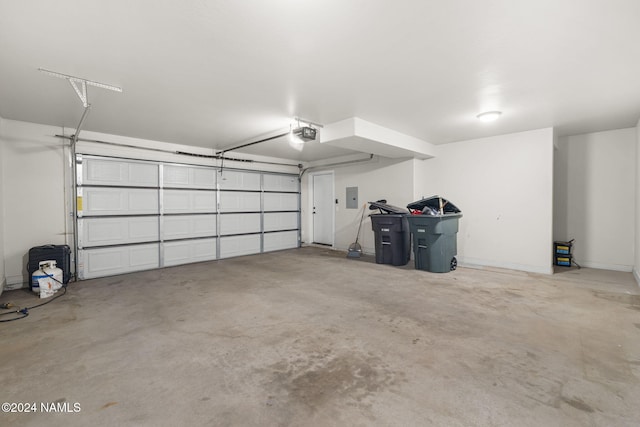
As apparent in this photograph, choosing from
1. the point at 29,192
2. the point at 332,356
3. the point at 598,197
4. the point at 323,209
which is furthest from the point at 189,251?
the point at 598,197

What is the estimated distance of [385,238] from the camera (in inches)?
227

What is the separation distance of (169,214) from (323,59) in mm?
4798

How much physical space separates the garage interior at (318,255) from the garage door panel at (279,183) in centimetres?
92

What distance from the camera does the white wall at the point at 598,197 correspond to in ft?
16.0

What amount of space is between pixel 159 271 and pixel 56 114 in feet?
9.72

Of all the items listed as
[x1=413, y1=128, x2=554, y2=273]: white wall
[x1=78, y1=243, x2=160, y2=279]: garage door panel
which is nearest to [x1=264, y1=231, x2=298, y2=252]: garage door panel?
[x1=78, y1=243, x2=160, y2=279]: garage door panel

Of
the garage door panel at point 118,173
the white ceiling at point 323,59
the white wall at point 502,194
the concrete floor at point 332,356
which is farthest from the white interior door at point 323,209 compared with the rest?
the garage door panel at point 118,173

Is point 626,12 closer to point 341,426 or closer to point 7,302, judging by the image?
point 341,426

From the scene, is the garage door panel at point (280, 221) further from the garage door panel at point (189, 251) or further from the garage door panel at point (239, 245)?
the garage door panel at point (189, 251)

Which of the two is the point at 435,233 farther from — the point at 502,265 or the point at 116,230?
the point at 116,230

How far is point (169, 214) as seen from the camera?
5.88 meters

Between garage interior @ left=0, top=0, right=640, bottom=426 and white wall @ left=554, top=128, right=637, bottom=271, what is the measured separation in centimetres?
3

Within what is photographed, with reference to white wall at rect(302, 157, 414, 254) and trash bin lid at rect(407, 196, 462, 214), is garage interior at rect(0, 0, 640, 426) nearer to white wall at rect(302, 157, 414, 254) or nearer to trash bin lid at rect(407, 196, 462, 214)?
white wall at rect(302, 157, 414, 254)

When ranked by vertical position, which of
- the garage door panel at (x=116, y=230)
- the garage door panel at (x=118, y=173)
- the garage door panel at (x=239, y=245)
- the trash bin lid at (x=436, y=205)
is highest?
the garage door panel at (x=118, y=173)
